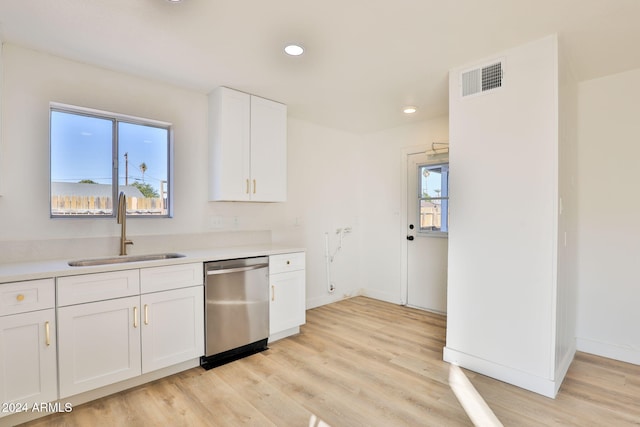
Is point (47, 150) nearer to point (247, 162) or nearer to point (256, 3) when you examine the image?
point (247, 162)

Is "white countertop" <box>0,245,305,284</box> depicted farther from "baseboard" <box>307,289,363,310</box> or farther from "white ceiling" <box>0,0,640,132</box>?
"baseboard" <box>307,289,363,310</box>

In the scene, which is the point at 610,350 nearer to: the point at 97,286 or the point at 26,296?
the point at 97,286

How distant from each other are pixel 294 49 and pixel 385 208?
2814 mm

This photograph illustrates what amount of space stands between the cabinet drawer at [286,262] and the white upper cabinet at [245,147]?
65cm

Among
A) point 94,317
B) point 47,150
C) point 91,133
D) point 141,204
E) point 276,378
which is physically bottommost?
point 276,378

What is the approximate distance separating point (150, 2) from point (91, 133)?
4.56 feet

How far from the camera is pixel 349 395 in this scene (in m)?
2.27

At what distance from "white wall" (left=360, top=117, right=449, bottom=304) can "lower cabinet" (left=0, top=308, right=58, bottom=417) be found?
147 inches

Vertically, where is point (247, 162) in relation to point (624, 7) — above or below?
below

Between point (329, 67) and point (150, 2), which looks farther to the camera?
point (329, 67)

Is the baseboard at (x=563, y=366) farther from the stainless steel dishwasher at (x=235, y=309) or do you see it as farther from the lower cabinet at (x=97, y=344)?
the lower cabinet at (x=97, y=344)

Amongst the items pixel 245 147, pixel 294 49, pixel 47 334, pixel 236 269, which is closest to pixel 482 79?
pixel 294 49

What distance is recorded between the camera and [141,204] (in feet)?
9.64

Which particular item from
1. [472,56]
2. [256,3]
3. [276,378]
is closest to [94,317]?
[276,378]
